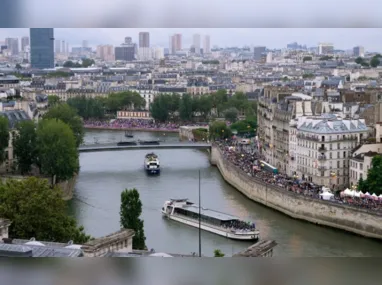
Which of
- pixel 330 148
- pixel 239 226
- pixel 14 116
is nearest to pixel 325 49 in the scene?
pixel 14 116

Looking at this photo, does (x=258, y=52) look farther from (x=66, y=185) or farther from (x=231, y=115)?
(x=66, y=185)

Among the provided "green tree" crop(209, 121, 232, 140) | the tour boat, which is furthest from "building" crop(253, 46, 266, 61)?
the tour boat

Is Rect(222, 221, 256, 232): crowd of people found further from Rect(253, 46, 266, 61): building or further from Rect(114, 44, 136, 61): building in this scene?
→ Rect(114, 44, 136, 61): building

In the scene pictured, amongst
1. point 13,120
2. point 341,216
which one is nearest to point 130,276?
point 341,216

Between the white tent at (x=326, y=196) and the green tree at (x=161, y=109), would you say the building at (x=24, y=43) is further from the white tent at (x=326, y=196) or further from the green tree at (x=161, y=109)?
the white tent at (x=326, y=196)

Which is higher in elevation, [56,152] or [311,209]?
[56,152]

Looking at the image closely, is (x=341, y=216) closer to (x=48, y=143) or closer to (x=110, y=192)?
(x=110, y=192)
